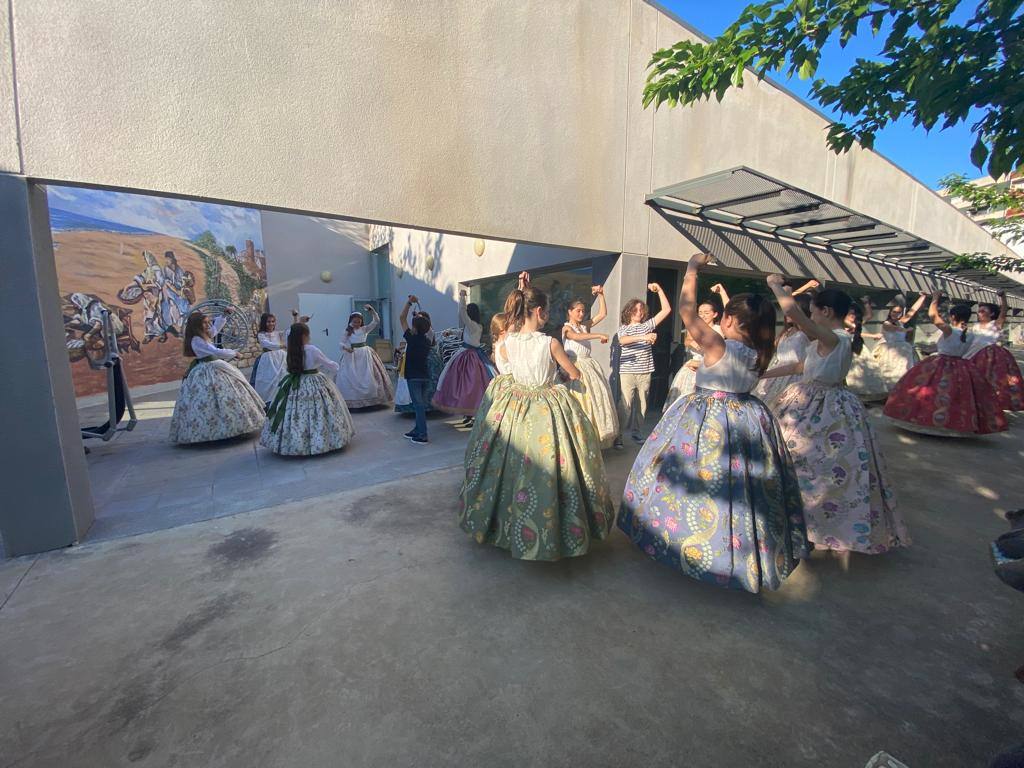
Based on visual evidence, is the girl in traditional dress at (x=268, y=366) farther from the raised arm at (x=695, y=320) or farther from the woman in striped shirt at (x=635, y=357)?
the raised arm at (x=695, y=320)

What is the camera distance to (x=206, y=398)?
18.1 ft

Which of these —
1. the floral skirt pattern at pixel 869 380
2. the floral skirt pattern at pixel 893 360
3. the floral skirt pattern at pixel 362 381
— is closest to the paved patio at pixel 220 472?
the floral skirt pattern at pixel 362 381

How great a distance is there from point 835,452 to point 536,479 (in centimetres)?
207

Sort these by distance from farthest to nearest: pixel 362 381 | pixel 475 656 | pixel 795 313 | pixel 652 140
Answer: pixel 362 381
pixel 652 140
pixel 795 313
pixel 475 656

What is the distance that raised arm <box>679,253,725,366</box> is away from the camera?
2297 millimetres

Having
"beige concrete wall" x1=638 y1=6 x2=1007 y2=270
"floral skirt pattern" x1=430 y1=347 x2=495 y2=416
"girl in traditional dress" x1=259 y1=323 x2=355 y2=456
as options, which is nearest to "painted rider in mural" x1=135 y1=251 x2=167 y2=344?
"girl in traditional dress" x1=259 y1=323 x2=355 y2=456

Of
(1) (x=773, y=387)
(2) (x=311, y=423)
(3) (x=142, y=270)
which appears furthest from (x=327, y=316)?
(1) (x=773, y=387)

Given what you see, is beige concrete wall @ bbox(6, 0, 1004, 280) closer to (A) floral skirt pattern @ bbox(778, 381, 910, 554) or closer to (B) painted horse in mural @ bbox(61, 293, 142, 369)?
(A) floral skirt pattern @ bbox(778, 381, 910, 554)

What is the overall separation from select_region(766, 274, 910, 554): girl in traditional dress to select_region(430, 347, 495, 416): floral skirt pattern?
3748 millimetres

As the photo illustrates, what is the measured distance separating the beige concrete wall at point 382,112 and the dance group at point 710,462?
211 cm

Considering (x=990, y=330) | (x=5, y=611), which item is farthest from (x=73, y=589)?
(x=990, y=330)

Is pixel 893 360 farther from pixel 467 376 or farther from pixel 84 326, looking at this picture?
pixel 84 326

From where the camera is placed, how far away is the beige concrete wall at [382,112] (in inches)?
111

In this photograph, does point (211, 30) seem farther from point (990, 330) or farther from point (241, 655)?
point (990, 330)
